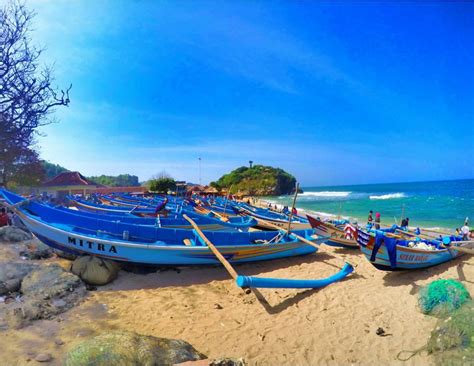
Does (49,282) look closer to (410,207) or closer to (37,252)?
(37,252)

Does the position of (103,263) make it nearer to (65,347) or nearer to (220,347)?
(65,347)

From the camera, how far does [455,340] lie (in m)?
3.66

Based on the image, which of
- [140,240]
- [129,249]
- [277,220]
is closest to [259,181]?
[277,220]

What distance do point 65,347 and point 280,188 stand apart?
7855 centimetres

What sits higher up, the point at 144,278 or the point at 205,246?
the point at 205,246

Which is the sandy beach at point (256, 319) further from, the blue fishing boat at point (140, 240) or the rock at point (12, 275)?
the rock at point (12, 275)

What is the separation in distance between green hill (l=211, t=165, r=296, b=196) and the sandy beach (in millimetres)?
64304

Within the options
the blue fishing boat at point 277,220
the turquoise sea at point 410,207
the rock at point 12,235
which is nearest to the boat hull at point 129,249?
the rock at point 12,235

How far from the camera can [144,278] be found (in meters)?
7.22

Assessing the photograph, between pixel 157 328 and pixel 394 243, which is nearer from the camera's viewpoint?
pixel 157 328

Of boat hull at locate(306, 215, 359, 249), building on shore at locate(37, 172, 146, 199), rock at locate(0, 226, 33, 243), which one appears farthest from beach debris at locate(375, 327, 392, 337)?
building on shore at locate(37, 172, 146, 199)

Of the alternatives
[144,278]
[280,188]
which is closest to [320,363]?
[144,278]

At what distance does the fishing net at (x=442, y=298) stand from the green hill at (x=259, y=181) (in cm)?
6596

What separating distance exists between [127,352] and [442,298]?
209 inches
